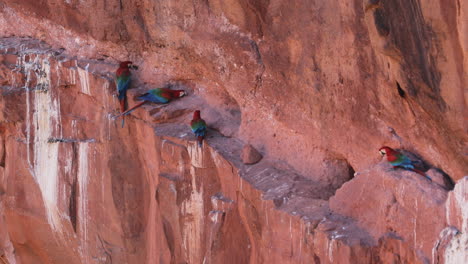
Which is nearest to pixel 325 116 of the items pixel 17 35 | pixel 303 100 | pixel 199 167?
pixel 303 100

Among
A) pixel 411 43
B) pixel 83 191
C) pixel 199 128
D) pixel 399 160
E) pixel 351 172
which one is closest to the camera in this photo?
pixel 411 43

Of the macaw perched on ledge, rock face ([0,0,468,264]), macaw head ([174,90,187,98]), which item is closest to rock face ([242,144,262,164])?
rock face ([0,0,468,264])

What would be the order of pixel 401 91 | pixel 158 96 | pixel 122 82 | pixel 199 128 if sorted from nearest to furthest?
pixel 401 91, pixel 199 128, pixel 158 96, pixel 122 82

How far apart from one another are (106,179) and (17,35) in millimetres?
2038

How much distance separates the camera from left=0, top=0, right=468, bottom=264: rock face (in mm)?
3465

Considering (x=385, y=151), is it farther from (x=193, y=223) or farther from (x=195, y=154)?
(x=193, y=223)

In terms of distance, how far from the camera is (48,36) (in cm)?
644

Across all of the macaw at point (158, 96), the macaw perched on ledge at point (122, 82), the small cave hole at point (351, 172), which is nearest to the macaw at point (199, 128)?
the macaw at point (158, 96)

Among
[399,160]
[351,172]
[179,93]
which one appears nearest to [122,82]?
[179,93]

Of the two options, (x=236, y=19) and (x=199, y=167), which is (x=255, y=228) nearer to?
(x=199, y=167)

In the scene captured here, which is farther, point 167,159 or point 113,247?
point 113,247

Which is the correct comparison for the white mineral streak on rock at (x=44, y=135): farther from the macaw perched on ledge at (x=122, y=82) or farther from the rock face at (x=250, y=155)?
the rock face at (x=250, y=155)

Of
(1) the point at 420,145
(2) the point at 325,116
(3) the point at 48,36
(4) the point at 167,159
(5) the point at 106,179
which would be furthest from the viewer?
(3) the point at 48,36

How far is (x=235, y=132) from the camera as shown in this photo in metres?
5.08
